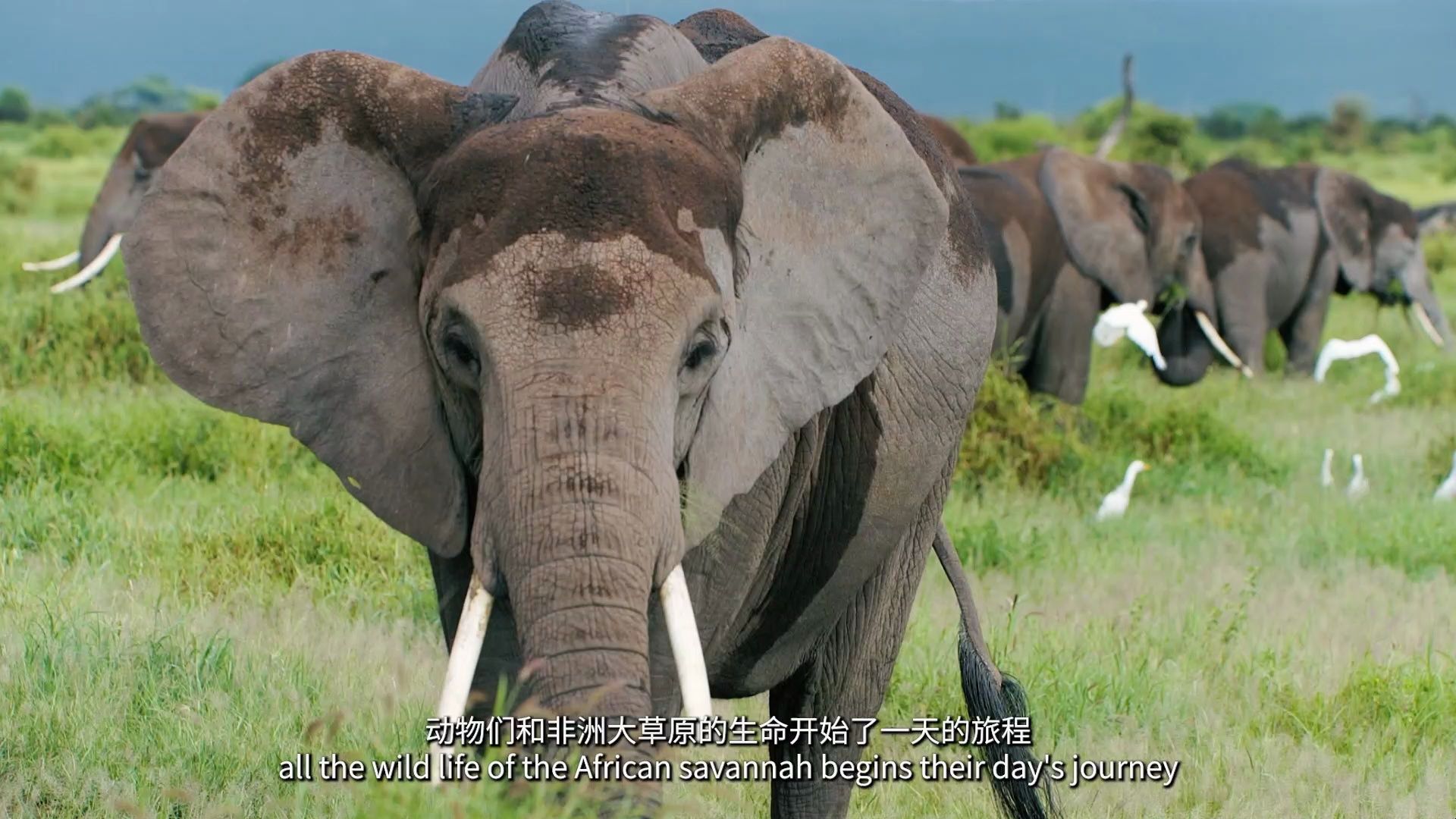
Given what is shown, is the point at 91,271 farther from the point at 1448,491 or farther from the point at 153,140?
the point at 1448,491

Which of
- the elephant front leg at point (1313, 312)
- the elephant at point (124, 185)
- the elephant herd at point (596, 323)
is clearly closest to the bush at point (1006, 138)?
the elephant front leg at point (1313, 312)

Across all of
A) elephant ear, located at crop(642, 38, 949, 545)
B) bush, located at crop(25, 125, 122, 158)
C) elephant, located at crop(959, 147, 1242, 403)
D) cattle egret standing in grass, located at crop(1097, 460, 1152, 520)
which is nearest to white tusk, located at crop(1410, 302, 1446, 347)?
elephant, located at crop(959, 147, 1242, 403)

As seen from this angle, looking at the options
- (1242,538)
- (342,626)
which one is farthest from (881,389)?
(1242,538)

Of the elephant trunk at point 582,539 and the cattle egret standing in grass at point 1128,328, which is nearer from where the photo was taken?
the elephant trunk at point 582,539

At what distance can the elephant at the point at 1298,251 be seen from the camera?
14.6 metres

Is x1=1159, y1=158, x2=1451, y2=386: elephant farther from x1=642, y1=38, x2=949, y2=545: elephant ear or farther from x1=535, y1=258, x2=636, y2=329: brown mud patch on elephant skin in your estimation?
x1=535, y1=258, x2=636, y2=329: brown mud patch on elephant skin

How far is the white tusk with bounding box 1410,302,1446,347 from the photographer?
1562 centimetres

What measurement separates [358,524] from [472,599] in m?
3.54

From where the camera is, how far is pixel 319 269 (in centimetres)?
296

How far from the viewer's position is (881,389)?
3.65 m

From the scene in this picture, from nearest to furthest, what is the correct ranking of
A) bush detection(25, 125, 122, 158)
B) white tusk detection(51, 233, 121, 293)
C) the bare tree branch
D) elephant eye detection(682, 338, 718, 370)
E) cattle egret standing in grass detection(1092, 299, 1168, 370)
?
elephant eye detection(682, 338, 718, 370) → cattle egret standing in grass detection(1092, 299, 1168, 370) → white tusk detection(51, 233, 121, 293) → the bare tree branch → bush detection(25, 125, 122, 158)

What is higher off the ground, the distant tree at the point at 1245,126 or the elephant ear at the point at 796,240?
the elephant ear at the point at 796,240

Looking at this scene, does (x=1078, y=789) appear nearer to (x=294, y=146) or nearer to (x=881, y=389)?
(x=881, y=389)

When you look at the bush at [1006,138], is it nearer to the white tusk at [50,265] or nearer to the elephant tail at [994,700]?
the white tusk at [50,265]
